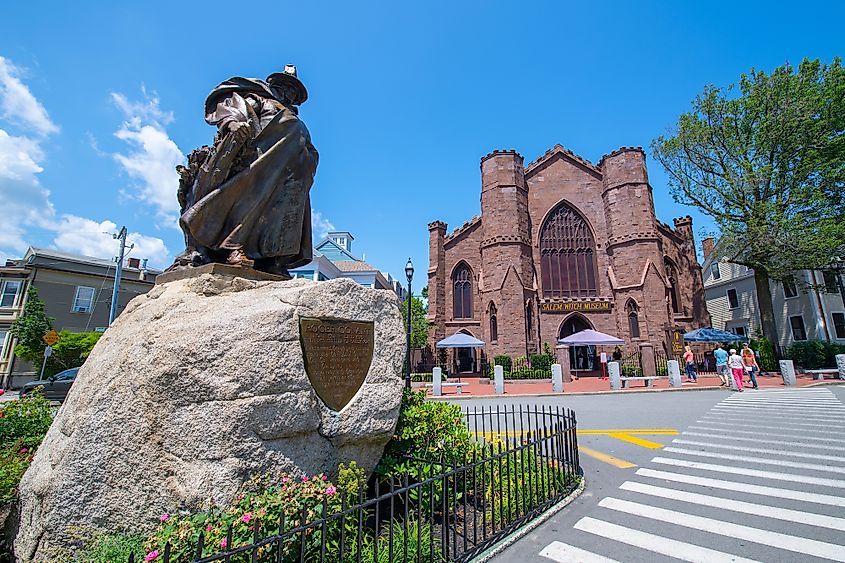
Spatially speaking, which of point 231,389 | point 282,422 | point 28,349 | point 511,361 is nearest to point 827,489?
point 282,422

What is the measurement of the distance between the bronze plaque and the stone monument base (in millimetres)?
102

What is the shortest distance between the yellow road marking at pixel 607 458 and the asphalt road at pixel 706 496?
2 cm

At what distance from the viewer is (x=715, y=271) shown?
38281 mm

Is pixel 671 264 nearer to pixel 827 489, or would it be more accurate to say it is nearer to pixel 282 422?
pixel 827 489

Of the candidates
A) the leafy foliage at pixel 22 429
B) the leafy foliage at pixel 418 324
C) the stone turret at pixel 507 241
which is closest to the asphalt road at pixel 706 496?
the leafy foliage at pixel 22 429

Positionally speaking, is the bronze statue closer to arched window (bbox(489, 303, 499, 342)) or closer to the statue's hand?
the statue's hand

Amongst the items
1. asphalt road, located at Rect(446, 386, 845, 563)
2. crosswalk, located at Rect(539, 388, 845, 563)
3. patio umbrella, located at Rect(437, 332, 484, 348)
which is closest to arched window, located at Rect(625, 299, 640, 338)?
patio umbrella, located at Rect(437, 332, 484, 348)

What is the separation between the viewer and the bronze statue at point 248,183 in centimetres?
435

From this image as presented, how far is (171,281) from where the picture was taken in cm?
434

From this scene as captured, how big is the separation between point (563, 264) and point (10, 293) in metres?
39.9

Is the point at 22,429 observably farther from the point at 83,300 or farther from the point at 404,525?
the point at 83,300

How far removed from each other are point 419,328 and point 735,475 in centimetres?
3433

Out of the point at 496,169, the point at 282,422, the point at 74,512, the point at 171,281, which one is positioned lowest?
the point at 74,512

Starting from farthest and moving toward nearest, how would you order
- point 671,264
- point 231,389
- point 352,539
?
point 671,264 → point 352,539 → point 231,389
